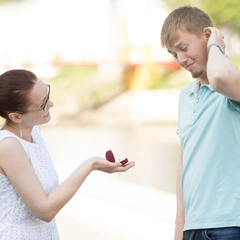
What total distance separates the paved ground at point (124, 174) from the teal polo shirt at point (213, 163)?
7.21ft

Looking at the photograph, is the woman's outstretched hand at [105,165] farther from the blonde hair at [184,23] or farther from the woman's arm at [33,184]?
the blonde hair at [184,23]

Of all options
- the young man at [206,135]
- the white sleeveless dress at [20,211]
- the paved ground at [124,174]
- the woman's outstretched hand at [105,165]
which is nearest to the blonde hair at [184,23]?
the young man at [206,135]

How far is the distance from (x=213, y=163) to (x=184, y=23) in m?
0.42

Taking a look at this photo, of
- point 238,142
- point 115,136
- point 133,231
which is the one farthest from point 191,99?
point 115,136

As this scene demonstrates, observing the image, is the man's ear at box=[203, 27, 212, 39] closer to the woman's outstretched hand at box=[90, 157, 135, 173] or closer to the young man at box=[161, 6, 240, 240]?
the young man at box=[161, 6, 240, 240]

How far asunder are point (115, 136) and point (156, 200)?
7202mm

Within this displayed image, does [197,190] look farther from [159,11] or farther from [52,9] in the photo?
[52,9]

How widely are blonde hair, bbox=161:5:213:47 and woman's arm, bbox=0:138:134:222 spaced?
1.39 feet

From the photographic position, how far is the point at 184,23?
1.92 meters

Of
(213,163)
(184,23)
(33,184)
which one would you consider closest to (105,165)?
(33,184)

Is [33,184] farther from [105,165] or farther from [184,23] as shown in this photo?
[184,23]

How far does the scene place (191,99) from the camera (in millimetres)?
1977

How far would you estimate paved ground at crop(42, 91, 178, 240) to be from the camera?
4430 mm

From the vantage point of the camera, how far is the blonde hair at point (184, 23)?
191cm
